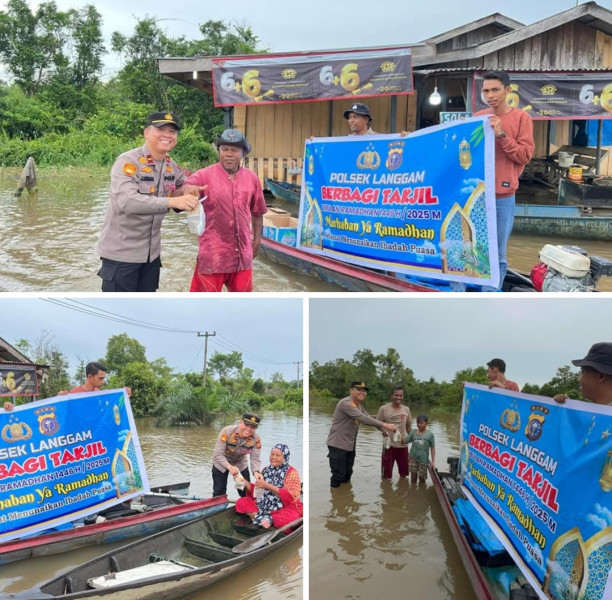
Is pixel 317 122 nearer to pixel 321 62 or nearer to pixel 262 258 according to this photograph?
pixel 321 62

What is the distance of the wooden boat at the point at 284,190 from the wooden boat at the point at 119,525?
7714mm

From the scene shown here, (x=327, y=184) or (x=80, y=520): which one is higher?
(x=327, y=184)

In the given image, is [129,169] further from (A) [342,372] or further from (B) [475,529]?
(B) [475,529]

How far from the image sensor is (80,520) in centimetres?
564

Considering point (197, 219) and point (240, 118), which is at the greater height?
point (240, 118)

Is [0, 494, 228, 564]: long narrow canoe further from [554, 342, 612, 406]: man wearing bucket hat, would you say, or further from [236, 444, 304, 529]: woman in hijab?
[554, 342, 612, 406]: man wearing bucket hat

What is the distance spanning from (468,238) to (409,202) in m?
0.75

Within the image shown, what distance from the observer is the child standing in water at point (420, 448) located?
6.60 m

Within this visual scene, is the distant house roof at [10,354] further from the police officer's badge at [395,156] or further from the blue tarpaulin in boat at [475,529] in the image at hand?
the blue tarpaulin in boat at [475,529]

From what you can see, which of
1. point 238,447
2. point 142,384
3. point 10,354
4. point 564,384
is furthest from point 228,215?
point 142,384

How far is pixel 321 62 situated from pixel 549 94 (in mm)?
4189

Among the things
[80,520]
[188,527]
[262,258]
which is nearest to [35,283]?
[262,258]

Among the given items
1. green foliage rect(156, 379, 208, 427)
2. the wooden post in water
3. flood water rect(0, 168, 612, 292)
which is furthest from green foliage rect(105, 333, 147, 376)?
the wooden post in water

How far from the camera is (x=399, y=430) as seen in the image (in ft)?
21.4
